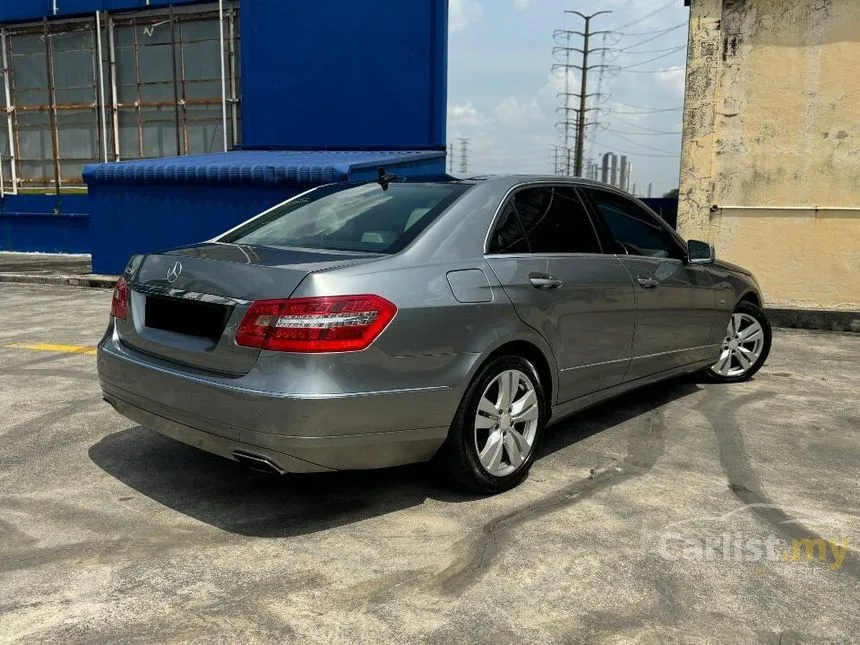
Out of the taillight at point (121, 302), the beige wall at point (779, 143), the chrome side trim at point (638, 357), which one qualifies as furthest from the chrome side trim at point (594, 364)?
the beige wall at point (779, 143)

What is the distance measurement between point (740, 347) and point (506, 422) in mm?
3374

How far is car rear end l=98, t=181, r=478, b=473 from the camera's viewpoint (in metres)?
3.07

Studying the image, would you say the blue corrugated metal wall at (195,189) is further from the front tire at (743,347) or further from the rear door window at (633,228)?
the rear door window at (633,228)

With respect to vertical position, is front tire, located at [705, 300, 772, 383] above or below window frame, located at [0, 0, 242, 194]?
below

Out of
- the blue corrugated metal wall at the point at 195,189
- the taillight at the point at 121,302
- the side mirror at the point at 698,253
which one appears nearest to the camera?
the taillight at the point at 121,302

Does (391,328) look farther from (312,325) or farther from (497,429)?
(497,429)

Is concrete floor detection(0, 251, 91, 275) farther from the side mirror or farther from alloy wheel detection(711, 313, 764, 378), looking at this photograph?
the side mirror

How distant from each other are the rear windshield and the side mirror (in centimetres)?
211

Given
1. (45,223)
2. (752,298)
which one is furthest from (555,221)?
(45,223)

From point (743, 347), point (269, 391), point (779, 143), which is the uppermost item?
point (779, 143)

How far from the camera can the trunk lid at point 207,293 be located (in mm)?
3178

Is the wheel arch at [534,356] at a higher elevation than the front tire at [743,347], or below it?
higher

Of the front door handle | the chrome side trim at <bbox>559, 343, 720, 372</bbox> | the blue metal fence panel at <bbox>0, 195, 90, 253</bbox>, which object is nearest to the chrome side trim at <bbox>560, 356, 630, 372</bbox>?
the chrome side trim at <bbox>559, 343, 720, 372</bbox>

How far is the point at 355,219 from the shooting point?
12.9 feet
